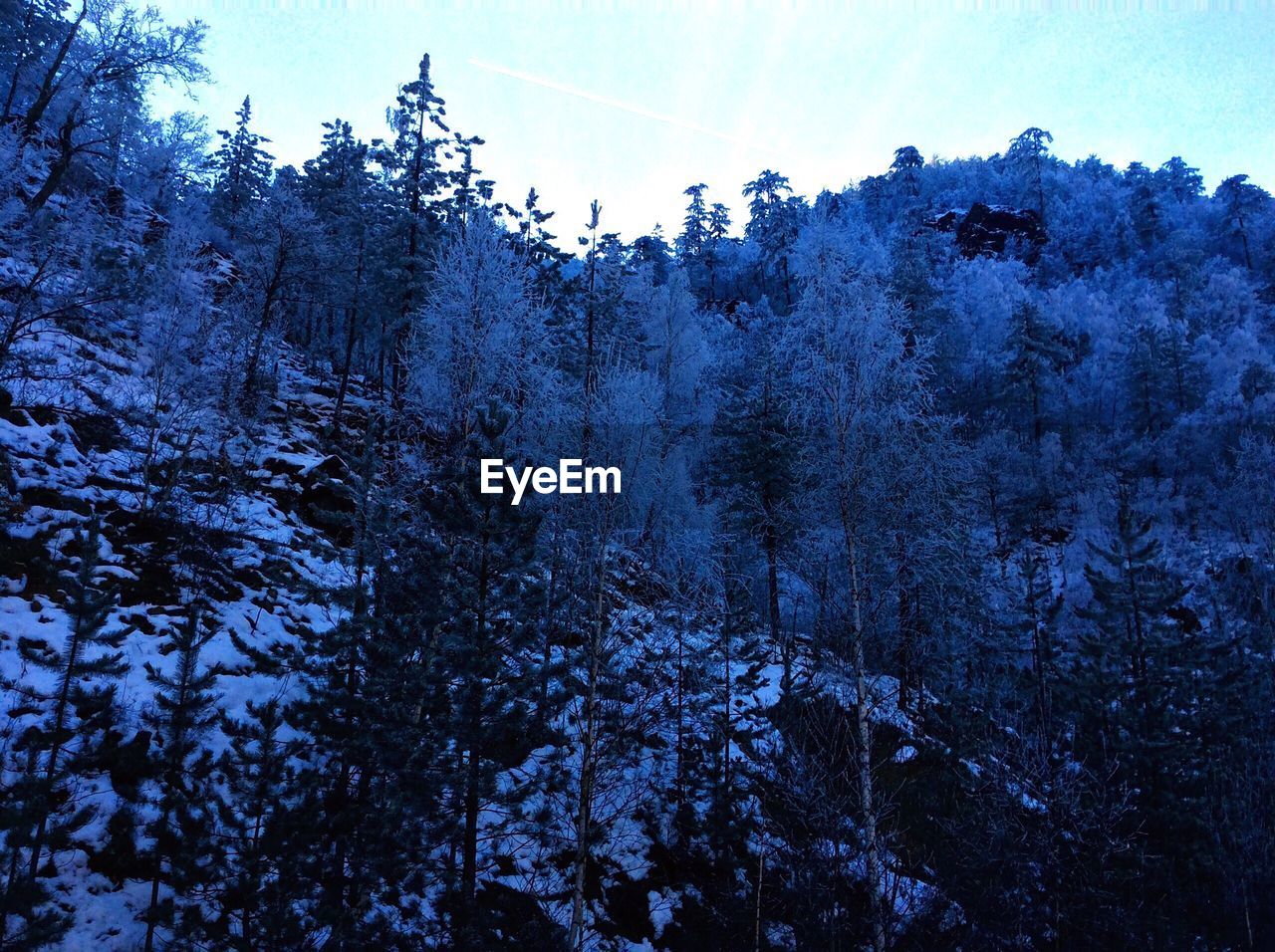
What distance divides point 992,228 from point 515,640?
96.7m

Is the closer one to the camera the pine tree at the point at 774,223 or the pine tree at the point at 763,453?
the pine tree at the point at 763,453

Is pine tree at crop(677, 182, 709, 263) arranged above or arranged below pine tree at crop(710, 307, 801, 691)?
above

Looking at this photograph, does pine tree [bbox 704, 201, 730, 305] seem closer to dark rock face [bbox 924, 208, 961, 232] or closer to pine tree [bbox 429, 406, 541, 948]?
dark rock face [bbox 924, 208, 961, 232]

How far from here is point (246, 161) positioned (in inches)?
1953

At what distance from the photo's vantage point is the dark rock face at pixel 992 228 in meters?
81.9

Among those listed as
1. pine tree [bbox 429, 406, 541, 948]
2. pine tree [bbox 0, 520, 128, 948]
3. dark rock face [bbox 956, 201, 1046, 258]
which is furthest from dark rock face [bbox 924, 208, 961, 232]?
pine tree [bbox 0, 520, 128, 948]

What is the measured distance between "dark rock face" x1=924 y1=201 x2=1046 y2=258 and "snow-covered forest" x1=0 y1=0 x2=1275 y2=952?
195 ft

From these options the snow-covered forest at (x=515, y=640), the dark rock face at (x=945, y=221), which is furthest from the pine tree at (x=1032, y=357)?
the dark rock face at (x=945, y=221)

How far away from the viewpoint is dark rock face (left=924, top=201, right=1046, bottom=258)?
269 ft

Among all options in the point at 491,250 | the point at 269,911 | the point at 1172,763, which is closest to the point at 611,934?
the point at 269,911

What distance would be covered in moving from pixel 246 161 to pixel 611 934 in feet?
195

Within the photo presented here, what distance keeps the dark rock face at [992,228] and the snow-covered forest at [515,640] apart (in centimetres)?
5957

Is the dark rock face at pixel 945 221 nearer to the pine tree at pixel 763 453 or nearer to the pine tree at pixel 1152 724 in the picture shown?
the pine tree at pixel 763 453

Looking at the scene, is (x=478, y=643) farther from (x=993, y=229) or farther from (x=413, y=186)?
(x=993, y=229)
